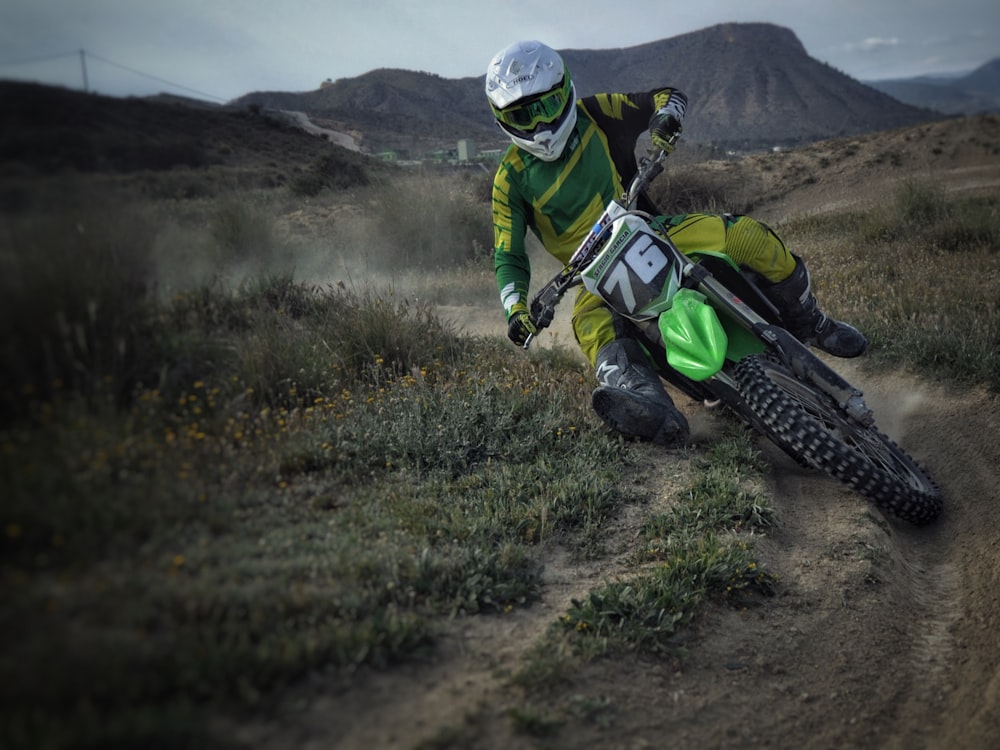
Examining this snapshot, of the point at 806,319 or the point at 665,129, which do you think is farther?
the point at 806,319

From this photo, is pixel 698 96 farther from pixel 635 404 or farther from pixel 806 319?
pixel 635 404

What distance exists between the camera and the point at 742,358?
3895 millimetres

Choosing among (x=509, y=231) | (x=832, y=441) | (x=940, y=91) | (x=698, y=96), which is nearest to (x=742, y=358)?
(x=832, y=441)

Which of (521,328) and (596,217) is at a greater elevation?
(596,217)

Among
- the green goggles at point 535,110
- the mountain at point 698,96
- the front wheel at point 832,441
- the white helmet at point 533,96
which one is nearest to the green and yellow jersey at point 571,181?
the white helmet at point 533,96

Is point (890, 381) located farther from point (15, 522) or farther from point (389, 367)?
point (15, 522)

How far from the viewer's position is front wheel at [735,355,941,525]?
3.57m

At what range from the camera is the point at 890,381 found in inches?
218

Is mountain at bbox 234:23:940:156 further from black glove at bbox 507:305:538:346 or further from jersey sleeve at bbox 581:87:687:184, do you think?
black glove at bbox 507:305:538:346

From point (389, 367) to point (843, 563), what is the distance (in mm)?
3017

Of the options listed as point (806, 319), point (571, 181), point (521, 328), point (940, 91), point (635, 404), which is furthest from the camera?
point (940, 91)

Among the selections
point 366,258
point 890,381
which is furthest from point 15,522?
point 366,258

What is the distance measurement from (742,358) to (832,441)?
62 centimetres

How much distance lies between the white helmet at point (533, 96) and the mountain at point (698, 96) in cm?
209
